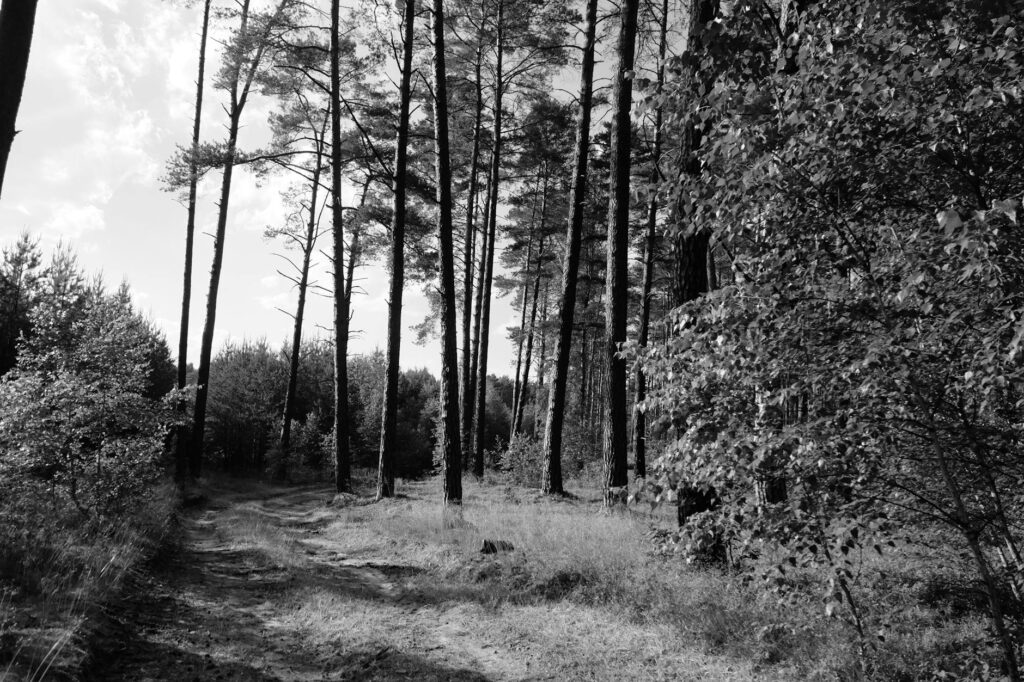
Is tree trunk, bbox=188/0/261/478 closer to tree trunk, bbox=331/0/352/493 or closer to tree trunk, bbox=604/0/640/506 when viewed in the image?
tree trunk, bbox=331/0/352/493

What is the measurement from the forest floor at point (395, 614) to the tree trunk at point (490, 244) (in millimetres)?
10154

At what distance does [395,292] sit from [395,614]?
9001 mm

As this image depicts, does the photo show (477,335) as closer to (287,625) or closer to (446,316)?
(446,316)

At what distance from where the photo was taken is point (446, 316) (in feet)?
40.2

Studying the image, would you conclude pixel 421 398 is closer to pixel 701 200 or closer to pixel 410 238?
pixel 410 238

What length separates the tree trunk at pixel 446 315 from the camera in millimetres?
11805

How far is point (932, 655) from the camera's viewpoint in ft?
12.6

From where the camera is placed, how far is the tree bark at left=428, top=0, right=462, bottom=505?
465 inches

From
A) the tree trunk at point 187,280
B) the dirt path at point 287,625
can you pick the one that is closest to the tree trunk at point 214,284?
the tree trunk at point 187,280

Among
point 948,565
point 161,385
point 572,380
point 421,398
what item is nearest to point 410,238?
point 161,385

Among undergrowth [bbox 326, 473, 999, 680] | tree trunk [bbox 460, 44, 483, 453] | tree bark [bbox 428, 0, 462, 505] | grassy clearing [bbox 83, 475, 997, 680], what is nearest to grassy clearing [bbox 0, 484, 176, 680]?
grassy clearing [bbox 83, 475, 997, 680]

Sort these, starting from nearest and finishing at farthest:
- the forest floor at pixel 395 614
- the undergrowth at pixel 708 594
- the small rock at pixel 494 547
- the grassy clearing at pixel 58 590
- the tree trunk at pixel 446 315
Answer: the undergrowth at pixel 708 594, the grassy clearing at pixel 58 590, the forest floor at pixel 395 614, the small rock at pixel 494 547, the tree trunk at pixel 446 315

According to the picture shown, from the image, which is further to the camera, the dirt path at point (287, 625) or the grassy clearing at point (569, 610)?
the dirt path at point (287, 625)

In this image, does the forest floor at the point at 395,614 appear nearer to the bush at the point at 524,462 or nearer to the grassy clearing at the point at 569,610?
the grassy clearing at the point at 569,610
